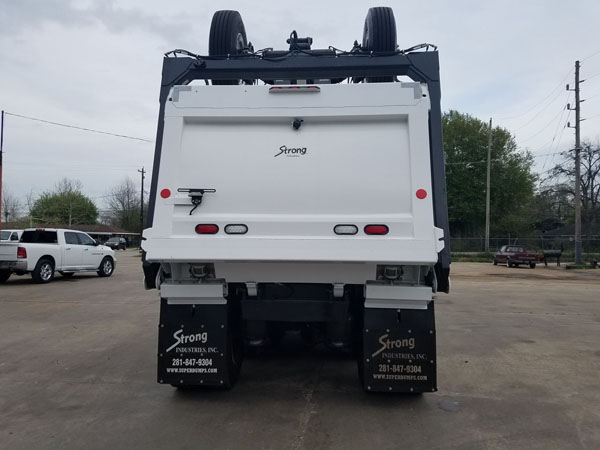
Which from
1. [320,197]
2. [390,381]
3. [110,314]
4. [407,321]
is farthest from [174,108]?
[110,314]

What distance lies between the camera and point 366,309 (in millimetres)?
4527

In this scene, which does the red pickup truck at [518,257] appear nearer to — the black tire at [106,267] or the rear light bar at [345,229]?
the black tire at [106,267]

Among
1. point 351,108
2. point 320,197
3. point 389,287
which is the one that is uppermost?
point 351,108

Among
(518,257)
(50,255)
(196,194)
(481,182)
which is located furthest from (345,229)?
(481,182)

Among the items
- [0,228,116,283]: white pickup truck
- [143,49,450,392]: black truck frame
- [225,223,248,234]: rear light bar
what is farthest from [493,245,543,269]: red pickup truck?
[225,223,248,234]: rear light bar

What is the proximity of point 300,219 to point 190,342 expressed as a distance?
5.18 ft

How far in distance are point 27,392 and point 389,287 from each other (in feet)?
13.3

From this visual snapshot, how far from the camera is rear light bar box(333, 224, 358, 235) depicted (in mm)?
4184

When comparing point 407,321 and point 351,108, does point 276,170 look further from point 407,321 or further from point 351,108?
point 407,321

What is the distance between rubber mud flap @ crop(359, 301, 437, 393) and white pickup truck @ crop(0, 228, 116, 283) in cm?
1463

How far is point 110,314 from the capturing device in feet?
34.1

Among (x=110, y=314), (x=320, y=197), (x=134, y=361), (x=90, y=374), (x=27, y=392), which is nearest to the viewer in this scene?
(x=320, y=197)

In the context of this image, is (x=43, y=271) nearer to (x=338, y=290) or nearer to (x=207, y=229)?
(x=207, y=229)

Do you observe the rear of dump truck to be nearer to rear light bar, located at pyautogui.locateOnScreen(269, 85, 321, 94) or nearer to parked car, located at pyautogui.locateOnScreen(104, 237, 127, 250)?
rear light bar, located at pyautogui.locateOnScreen(269, 85, 321, 94)
